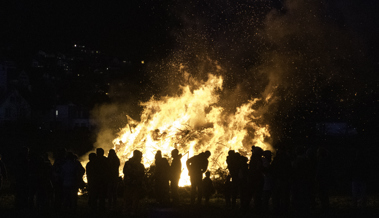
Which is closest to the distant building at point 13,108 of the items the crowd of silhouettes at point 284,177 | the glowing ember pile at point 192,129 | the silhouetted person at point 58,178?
the glowing ember pile at point 192,129

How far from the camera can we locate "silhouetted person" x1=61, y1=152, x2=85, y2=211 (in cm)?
1262

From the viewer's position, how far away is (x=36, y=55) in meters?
107

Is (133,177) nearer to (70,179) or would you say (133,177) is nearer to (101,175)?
(101,175)

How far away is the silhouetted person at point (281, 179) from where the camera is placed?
39.9 feet

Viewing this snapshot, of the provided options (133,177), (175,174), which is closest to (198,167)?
(175,174)

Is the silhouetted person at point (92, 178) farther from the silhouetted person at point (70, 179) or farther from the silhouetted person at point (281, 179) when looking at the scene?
the silhouetted person at point (281, 179)

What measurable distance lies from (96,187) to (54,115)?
2371 inches

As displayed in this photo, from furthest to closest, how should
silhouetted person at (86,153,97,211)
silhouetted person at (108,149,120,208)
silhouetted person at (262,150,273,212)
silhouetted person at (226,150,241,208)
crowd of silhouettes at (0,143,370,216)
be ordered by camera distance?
silhouetted person at (226,150,241,208), silhouetted person at (108,149,120,208), silhouetted person at (86,153,97,211), silhouetted person at (262,150,273,212), crowd of silhouettes at (0,143,370,216)

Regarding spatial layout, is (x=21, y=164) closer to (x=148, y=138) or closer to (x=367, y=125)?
(x=148, y=138)

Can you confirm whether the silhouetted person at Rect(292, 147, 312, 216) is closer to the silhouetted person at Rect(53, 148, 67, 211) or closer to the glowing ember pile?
the silhouetted person at Rect(53, 148, 67, 211)

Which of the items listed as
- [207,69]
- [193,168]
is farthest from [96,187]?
[207,69]

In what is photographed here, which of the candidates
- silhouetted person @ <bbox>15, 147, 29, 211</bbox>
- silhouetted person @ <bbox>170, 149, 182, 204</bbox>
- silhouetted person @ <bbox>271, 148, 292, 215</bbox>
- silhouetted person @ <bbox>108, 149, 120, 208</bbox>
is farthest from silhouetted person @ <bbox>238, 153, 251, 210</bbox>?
silhouetted person @ <bbox>15, 147, 29, 211</bbox>

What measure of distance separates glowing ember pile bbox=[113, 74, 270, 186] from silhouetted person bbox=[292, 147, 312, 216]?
7.17 metres

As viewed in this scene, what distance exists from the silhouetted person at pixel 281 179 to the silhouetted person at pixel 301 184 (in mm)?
215
